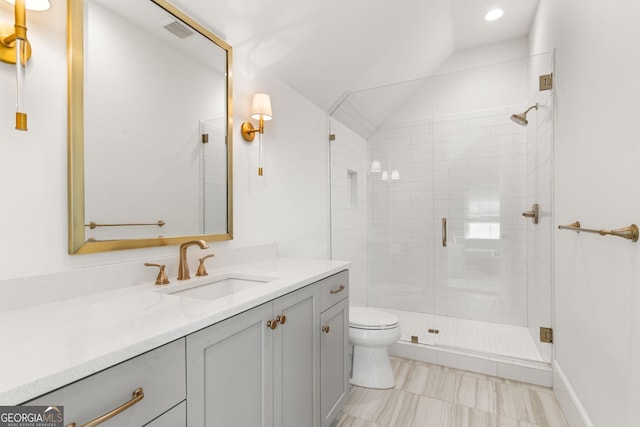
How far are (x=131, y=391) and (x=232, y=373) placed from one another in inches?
13.3

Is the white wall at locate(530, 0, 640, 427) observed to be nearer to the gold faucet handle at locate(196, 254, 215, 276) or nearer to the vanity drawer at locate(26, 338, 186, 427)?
the vanity drawer at locate(26, 338, 186, 427)

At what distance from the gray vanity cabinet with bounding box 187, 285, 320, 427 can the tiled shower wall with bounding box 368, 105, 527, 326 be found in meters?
1.92

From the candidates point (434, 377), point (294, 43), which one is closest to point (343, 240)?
point (434, 377)

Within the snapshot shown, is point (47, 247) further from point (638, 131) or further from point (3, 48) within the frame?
point (638, 131)

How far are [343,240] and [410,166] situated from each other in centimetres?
99

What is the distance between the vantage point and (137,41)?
1.35 metres

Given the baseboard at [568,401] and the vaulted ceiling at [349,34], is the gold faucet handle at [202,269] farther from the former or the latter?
the baseboard at [568,401]

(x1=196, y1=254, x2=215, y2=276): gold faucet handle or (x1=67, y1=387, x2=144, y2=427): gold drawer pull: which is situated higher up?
(x1=196, y1=254, x2=215, y2=276): gold faucet handle

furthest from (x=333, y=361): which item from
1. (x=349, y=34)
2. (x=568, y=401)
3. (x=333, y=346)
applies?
(x=349, y=34)

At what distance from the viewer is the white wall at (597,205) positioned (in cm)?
107

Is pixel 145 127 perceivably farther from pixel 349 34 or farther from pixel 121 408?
pixel 349 34

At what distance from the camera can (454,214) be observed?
9.89 feet

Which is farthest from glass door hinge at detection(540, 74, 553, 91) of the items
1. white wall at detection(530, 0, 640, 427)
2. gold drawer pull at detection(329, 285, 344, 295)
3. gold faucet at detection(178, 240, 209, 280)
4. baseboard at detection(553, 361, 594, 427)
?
gold faucet at detection(178, 240, 209, 280)

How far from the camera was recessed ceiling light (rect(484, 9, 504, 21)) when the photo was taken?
293 cm
